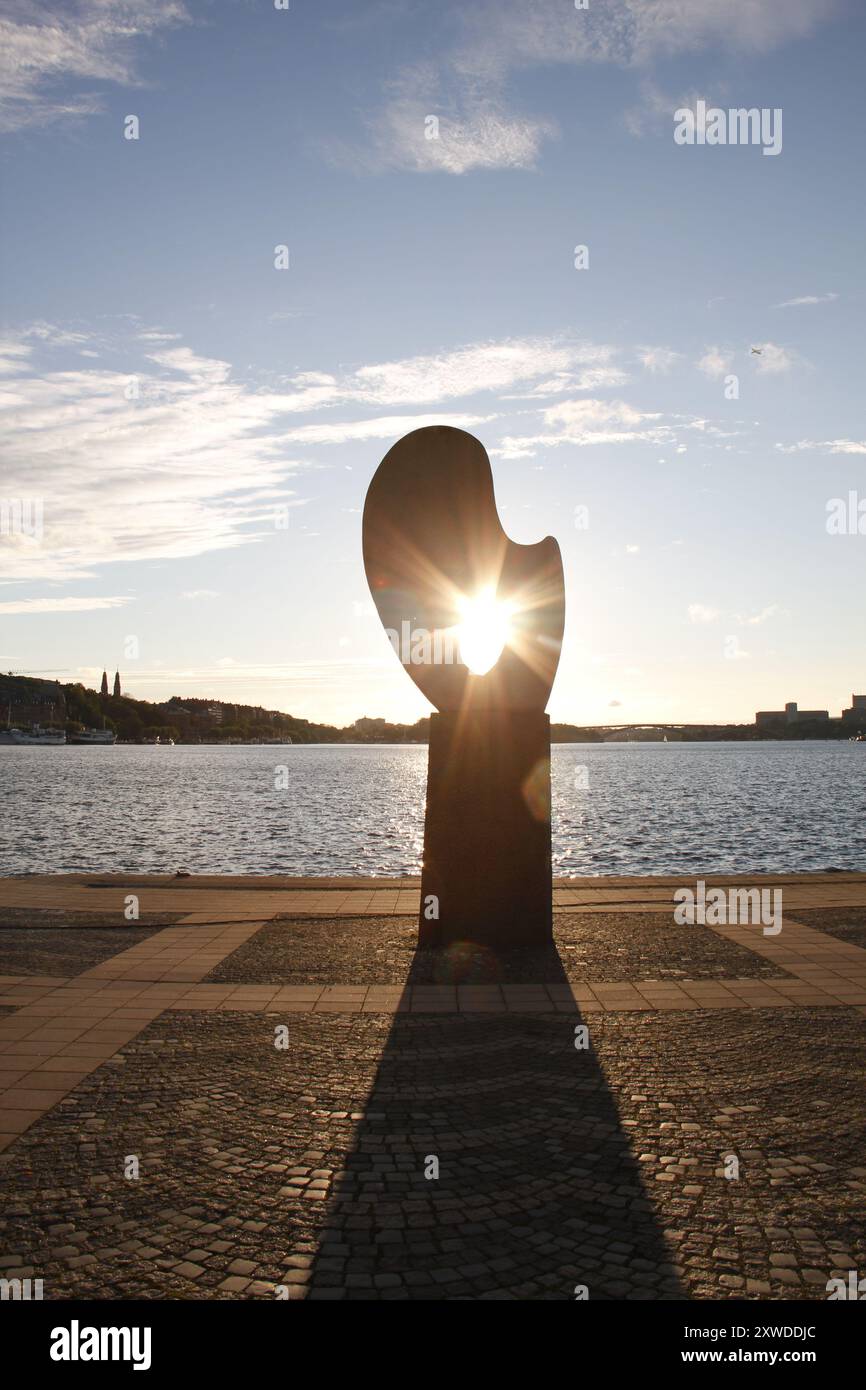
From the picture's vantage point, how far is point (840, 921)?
11.4 metres

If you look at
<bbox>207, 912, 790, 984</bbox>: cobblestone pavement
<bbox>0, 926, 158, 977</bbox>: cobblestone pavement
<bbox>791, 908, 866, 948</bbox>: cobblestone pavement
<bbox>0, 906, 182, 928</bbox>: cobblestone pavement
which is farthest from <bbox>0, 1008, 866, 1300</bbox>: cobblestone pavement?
<bbox>0, 906, 182, 928</bbox>: cobblestone pavement

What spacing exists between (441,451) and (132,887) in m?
7.41

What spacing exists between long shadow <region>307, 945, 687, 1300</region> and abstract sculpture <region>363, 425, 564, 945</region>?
304 centimetres

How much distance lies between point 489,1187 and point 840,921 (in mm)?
7809

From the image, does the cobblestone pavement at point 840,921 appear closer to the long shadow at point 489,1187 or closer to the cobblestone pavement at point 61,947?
the long shadow at point 489,1187

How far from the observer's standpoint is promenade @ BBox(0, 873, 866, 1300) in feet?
13.6

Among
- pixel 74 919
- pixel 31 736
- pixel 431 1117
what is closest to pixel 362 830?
pixel 74 919

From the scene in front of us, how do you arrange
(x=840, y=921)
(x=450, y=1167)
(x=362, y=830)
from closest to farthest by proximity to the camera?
(x=450, y=1167)
(x=840, y=921)
(x=362, y=830)

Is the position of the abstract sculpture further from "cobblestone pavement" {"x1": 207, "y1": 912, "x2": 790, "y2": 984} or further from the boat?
the boat

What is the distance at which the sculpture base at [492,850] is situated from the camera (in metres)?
10.2

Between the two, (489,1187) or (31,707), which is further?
(31,707)

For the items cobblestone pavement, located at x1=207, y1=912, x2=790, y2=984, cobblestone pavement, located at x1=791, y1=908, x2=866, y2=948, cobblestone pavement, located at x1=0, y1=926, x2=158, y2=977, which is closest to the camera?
cobblestone pavement, located at x1=207, y1=912, x2=790, y2=984

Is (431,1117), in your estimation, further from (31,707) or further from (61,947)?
(31,707)
